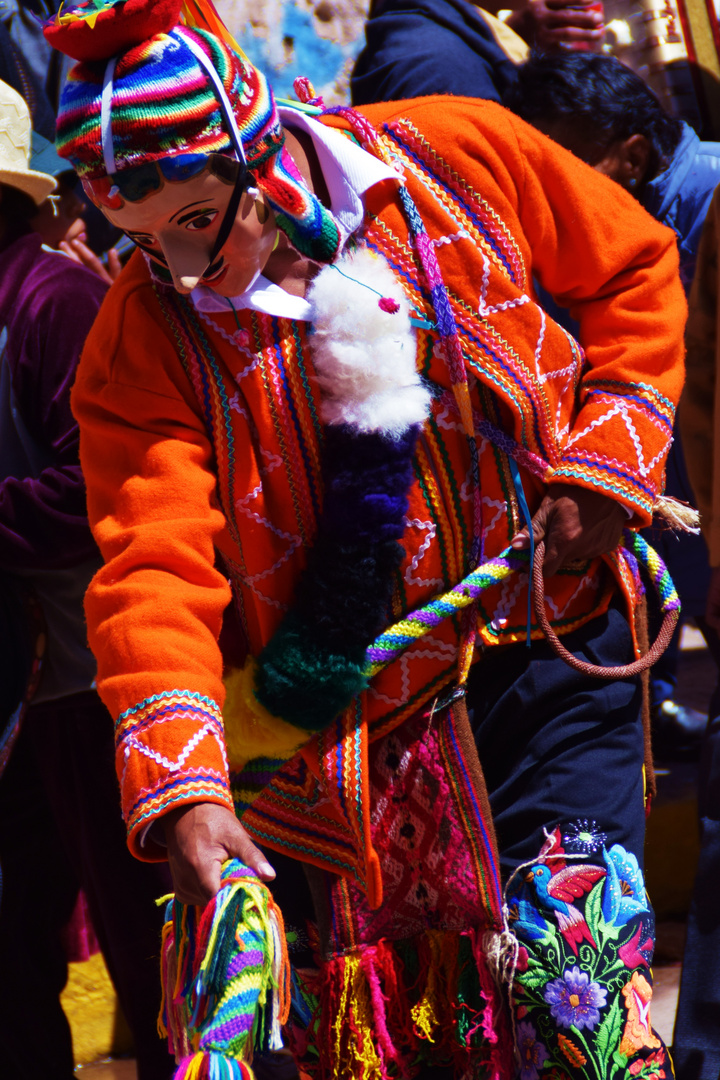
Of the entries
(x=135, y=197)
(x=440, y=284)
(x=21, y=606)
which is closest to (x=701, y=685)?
(x=21, y=606)

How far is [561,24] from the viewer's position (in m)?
3.98

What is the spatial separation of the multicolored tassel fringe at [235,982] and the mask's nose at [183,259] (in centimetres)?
79

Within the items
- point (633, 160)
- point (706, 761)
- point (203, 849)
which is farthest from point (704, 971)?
point (633, 160)

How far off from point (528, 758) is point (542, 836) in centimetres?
13

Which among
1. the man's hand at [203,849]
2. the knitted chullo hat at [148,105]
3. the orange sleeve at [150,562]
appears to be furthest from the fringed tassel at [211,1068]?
the knitted chullo hat at [148,105]

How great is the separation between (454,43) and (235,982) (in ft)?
9.83

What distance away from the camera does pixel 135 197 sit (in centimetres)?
169

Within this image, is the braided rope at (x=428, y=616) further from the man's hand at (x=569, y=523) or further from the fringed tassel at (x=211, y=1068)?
the fringed tassel at (x=211, y=1068)

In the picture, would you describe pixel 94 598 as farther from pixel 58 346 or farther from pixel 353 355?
pixel 58 346

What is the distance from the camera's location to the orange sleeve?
1.71 metres

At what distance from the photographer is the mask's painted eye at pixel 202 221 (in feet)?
5.67

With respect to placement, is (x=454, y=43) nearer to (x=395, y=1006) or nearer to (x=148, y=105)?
(x=148, y=105)

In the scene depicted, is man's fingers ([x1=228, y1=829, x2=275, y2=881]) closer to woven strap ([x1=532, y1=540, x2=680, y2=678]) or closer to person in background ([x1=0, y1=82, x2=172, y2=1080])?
woven strap ([x1=532, y1=540, x2=680, y2=678])

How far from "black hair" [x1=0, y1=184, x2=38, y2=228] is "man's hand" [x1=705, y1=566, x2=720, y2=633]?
1.86 m
